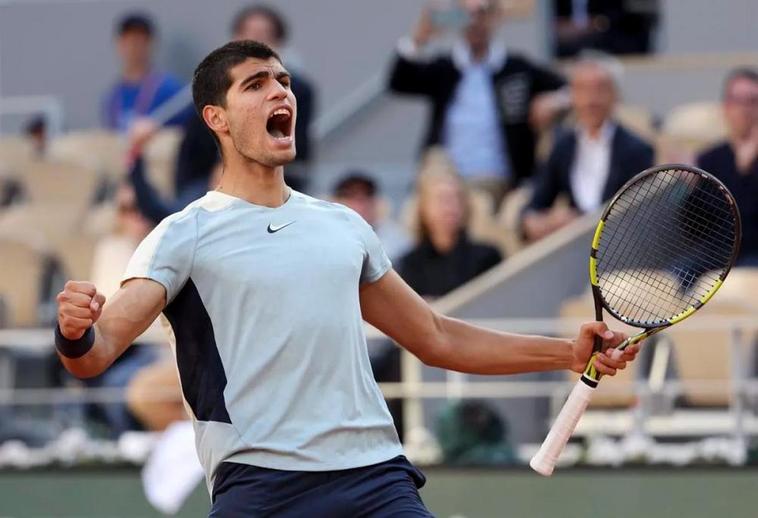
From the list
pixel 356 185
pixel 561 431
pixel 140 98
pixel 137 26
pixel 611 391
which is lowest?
pixel 611 391

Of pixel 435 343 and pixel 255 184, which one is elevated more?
pixel 255 184

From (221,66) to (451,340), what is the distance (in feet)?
3.04

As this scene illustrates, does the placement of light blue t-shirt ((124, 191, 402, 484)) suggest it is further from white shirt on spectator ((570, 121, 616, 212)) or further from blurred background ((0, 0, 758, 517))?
white shirt on spectator ((570, 121, 616, 212))

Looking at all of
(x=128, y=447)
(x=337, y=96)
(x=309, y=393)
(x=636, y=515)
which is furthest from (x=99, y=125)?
(x=309, y=393)

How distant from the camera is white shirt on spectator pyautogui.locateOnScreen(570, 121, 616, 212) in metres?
8.90

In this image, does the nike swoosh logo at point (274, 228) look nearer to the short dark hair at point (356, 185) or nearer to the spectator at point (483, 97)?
the short dark hair at point (356, 185)

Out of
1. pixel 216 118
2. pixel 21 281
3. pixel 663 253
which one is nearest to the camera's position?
pixel 216 118

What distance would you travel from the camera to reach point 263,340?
4.24m

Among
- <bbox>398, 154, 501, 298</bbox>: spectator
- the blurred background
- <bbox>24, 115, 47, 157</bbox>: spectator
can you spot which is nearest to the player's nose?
the blurred background

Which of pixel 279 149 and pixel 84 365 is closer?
pixel 84 365

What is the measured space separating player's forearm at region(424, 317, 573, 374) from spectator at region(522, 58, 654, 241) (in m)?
4.18

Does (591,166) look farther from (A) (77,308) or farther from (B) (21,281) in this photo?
(A) (77,308)

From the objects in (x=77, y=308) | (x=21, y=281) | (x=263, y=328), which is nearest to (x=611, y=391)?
(x=21, y=281)

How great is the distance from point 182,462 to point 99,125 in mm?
5361
